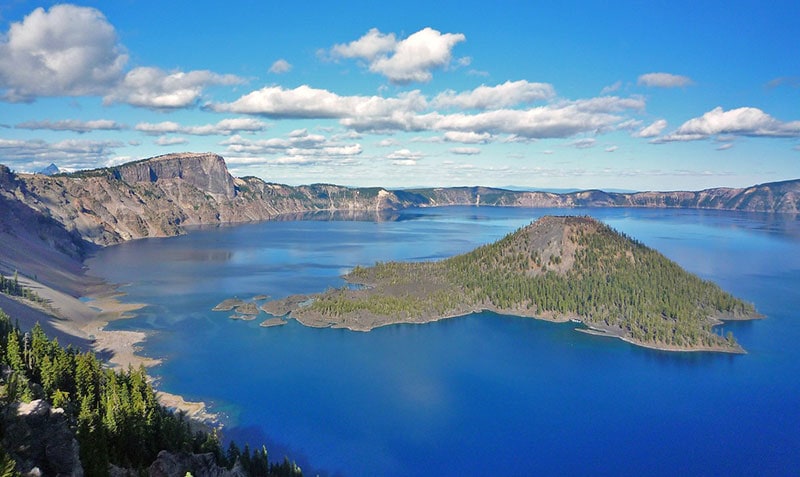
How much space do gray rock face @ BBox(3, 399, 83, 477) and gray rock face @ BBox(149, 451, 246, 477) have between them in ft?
33.4

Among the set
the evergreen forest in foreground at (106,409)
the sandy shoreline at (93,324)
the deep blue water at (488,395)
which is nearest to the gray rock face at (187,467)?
the evergreen forest in foreground at (106,409)

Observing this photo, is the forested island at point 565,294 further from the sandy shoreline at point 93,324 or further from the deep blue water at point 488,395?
the sandy shoreline at point 93,324

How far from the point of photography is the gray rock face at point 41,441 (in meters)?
40.3

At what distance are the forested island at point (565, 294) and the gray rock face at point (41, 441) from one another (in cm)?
10154

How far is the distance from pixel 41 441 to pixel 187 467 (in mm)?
16392

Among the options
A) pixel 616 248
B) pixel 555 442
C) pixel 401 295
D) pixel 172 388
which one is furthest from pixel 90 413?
pixel 616 248

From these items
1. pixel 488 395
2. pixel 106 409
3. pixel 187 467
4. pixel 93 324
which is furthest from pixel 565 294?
pixel 93 324

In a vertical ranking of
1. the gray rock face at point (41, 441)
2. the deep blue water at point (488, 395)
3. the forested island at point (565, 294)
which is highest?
the gray rock face at point (41, 441)

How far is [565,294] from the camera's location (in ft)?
533

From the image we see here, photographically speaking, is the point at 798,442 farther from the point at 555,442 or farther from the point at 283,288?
the point at 283,288

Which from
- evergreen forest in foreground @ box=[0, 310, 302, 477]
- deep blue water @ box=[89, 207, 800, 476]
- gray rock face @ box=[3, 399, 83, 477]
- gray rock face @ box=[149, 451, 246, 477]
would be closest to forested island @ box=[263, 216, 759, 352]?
deep blue water @ box=[89, 207, 800, 476]

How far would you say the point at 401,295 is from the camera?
167375mm

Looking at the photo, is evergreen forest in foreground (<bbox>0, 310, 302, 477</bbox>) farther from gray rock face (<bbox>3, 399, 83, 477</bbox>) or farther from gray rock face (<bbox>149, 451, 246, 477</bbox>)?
gray rock face (<bbox>3, 399, 83, 477</bbox>)

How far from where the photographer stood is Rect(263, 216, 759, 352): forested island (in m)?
142
